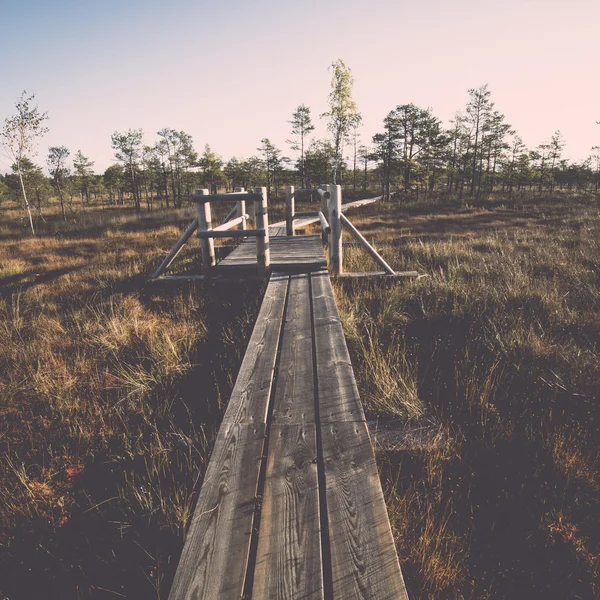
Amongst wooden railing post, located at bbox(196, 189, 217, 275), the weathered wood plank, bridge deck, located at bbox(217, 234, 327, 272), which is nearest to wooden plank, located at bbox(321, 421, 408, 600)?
bridge deck, located at bbox(217, 234, 327, 272)

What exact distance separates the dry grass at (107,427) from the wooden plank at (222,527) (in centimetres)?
36

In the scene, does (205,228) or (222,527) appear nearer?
(222,527)

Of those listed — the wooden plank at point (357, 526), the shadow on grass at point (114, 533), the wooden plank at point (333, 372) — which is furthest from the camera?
the wooden plank at point (333, 372)

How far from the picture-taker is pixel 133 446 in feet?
8.04

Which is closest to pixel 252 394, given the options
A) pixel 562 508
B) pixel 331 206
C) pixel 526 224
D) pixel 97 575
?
pixel 97 575

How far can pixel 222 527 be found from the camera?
139 cm

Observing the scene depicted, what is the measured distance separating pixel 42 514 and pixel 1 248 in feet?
42.9

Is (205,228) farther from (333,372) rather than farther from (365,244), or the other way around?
(333,372)

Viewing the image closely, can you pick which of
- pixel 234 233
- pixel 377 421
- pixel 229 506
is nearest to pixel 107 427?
pixel 229 506

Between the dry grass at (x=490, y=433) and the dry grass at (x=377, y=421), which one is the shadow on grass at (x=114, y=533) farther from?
the dry grass at (x=490, y=433)

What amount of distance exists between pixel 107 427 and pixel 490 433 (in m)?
2.85

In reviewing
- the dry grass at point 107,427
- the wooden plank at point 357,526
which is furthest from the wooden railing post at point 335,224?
the wooden plank at point 357,526

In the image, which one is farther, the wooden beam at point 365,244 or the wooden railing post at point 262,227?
the wooden beam at point 365,244

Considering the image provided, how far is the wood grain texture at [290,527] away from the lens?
119 cm
